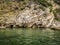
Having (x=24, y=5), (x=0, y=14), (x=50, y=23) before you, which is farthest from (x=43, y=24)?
(x=0, y=14)

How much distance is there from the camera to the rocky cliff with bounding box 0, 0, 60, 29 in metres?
53.7

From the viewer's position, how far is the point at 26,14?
182 feet

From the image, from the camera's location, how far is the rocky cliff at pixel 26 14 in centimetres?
5366

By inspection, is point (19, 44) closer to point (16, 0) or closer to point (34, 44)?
point (34, 44)

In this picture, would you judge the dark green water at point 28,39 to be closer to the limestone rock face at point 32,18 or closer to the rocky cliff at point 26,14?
the limestone rock face at point 32,18

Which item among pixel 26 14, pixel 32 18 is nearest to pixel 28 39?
pixel 32 18

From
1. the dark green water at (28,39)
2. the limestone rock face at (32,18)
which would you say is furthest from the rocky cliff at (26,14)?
the dark green water at (28,39)

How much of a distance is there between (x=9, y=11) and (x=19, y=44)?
2961 centimetres

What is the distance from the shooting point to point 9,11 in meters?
55.5

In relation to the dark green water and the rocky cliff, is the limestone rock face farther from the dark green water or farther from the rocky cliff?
the dark green water

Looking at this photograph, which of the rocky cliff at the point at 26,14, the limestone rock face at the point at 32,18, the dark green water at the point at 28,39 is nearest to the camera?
the dark green water at the point at 28,39

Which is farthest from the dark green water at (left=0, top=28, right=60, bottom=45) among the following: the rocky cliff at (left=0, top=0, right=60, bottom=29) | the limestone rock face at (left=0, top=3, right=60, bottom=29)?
the rocky cliff at (left=0, top=0, right=60, bottom=29)

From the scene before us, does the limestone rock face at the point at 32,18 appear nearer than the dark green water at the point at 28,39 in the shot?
No

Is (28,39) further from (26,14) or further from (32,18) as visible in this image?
(26,14)
